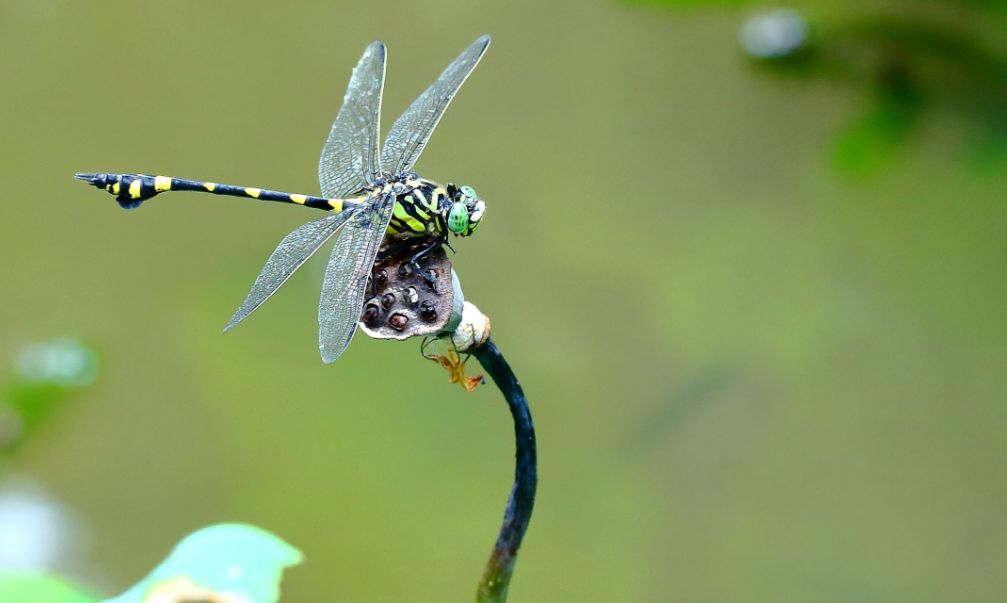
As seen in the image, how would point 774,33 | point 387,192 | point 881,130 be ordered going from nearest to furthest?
point 387,192 → point 881,130 → point 774,33

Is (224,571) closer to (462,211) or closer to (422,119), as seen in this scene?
(462,211)

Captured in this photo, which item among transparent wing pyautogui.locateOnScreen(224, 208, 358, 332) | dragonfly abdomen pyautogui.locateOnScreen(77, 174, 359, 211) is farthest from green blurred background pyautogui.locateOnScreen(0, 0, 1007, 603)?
transparent wing pyautogui.locateOnScreen(224, 208, 358, 332)

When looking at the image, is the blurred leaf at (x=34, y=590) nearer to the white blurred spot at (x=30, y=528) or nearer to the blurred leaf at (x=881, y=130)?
the white blurred spot at (x=30, y=528)

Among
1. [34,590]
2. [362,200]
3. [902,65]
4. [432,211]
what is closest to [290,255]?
[362,200]

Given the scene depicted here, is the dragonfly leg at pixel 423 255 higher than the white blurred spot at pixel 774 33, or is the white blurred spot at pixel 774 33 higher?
the white blurred spot at pixel 774 33

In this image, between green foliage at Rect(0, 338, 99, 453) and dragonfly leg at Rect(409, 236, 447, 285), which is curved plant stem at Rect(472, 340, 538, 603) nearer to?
dragonfly leg at Rect(409, 236, 447, 285)

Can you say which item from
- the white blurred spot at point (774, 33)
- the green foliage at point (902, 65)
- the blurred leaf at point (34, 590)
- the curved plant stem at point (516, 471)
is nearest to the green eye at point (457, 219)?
the curved plant stem at point (516, 471)
